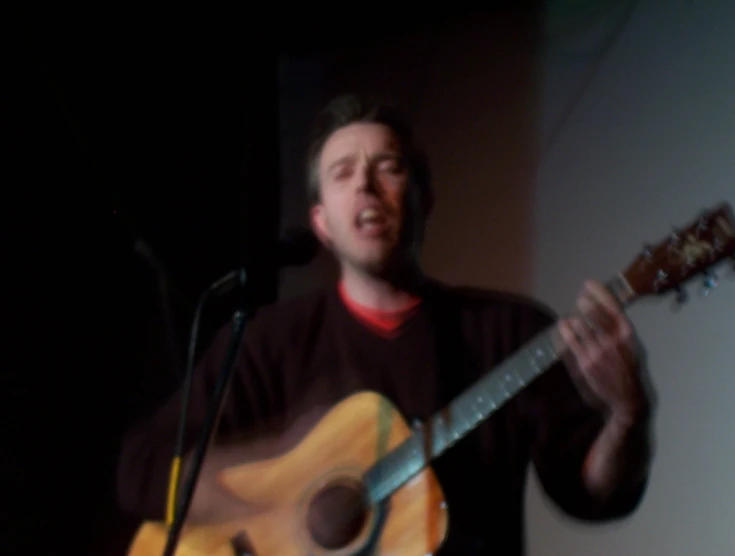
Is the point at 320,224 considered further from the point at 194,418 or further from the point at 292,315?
the point at 194,418

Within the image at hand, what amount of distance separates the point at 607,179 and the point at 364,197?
394mm

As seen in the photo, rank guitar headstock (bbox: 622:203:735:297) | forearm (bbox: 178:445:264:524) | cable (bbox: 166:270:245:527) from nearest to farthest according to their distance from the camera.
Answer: guitar headstock (bbox: 622:203:735:297)
cable (bbox: 166:270:245:527)
forearm (bbox: 178:445:264:524)

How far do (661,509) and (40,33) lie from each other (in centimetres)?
134

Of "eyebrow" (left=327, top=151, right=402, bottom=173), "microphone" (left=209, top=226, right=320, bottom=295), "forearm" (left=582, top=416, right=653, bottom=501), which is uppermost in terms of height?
"eyebrow" (left=327, top=151, right=402, bottom=173)

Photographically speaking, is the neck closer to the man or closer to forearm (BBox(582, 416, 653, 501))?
the man

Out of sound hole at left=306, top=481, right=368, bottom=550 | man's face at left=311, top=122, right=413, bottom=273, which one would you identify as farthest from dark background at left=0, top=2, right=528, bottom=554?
sound hole at left=306, top=481, right=368, bottom=550

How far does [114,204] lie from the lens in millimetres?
1227

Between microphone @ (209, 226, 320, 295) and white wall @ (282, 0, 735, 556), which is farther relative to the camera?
microphone @ (209, 226, 320, 295)

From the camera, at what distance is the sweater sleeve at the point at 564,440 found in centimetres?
86

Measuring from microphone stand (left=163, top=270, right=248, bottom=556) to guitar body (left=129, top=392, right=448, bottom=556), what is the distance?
125mm

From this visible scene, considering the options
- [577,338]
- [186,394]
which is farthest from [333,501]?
[577,338]

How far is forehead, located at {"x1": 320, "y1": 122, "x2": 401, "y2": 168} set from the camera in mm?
1089

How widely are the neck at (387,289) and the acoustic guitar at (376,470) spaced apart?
158mm

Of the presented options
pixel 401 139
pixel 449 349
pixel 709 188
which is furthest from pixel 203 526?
pixel 709 188
